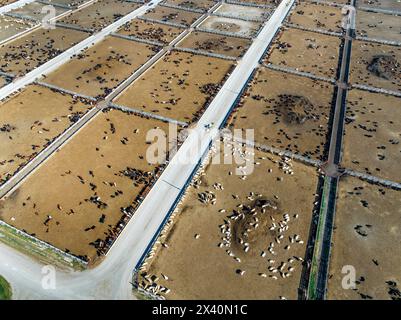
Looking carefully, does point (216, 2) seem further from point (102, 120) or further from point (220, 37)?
point (102, 120)

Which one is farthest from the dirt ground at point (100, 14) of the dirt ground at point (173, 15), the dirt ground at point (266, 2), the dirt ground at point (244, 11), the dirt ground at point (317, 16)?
the dirt ground at point (317, 16)

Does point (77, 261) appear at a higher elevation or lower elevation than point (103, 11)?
lower

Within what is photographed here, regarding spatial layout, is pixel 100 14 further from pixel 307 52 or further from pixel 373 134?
pixel 373 134

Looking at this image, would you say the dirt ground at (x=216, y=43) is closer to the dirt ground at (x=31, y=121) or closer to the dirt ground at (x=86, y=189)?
the dirt ground at (x=86, y=189)

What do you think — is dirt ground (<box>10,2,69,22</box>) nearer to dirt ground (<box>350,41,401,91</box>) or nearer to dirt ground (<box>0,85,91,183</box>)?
dirt ground (<box>0,85,91,183</box>)

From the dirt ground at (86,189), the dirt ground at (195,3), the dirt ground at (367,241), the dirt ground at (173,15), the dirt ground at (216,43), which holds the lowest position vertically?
the dirt ground at (367,241)

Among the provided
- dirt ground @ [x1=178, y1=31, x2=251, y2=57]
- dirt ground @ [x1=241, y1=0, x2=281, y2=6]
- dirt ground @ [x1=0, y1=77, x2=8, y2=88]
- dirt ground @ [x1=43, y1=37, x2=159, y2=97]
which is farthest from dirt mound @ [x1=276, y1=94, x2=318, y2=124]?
dirt ground @ [x1=0, y1=77, x2=8, y2=88]
